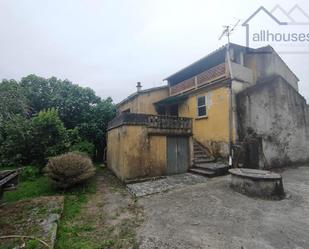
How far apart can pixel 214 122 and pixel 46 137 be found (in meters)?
9.44

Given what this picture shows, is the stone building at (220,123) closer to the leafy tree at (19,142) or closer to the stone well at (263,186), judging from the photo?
the stone well at (263,186)

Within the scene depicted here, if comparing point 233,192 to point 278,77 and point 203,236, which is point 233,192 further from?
point 278,77

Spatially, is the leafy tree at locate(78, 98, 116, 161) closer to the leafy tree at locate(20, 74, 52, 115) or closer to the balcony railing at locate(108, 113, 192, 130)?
the leafy tree at locate(20, 74, 52, 115)

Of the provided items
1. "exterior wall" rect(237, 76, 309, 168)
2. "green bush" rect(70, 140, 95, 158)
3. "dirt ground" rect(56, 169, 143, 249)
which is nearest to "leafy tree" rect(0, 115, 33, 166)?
"green bush" rect(70, 140, 95, 158)

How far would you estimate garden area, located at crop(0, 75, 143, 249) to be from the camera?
3.76 meters

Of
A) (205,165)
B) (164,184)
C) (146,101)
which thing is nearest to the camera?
(164,184)

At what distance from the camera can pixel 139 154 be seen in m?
8.09

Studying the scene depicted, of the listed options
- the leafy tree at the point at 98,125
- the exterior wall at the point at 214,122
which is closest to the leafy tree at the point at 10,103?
the leafy tree at the point at 98,125

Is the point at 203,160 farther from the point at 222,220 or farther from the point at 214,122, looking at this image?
the point at 222,220

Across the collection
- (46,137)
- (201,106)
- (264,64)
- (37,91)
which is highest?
(264,64)

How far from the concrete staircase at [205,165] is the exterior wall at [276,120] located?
6.97 feet

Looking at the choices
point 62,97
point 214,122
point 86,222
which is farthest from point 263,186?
point 62,97

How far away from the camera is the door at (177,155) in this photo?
8922 millimetres

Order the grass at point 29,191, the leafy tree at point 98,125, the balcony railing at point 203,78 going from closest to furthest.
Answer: the grass at point 29,191, the balcony railing at point 203,78, the leafy tree at point 98,125
